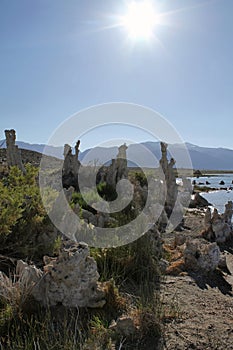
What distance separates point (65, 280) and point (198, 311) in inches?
69.7

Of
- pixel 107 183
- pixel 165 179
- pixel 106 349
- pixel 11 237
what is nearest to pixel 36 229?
pixel 11 237

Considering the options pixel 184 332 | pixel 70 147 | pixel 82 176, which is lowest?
pixel 184 332

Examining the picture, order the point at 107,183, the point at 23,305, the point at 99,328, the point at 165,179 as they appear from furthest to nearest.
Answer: the point at 165,179
the point at 107,183
the point at 23,305
the point at 99,328

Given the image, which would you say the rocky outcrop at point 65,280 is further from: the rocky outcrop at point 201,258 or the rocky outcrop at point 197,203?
the rocky outcrop at point 197,203

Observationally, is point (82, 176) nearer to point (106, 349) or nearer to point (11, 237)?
point (11, 237)

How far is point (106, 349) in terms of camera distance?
133 inches

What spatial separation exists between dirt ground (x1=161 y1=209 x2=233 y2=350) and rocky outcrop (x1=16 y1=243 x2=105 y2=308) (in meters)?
0.91

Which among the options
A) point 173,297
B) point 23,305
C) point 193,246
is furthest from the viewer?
point 193,246

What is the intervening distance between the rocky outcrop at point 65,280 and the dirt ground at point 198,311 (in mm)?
908

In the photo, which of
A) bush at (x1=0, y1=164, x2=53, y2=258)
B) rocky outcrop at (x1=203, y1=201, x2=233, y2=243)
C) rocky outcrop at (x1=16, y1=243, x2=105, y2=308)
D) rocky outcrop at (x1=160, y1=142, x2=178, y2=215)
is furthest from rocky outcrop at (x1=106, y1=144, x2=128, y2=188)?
rocky outcrop at (x1=16, y1=243, x2=105, y2=308)

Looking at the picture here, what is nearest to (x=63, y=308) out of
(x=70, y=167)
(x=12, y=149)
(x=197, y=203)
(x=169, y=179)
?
(x=12, y=149)

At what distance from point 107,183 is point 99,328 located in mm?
11441

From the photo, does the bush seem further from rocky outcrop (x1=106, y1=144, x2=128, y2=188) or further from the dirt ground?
rocky outcrop (x1=106, y1=144, x2=128, y2=188)

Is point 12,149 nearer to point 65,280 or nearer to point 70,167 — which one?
point 70,167
